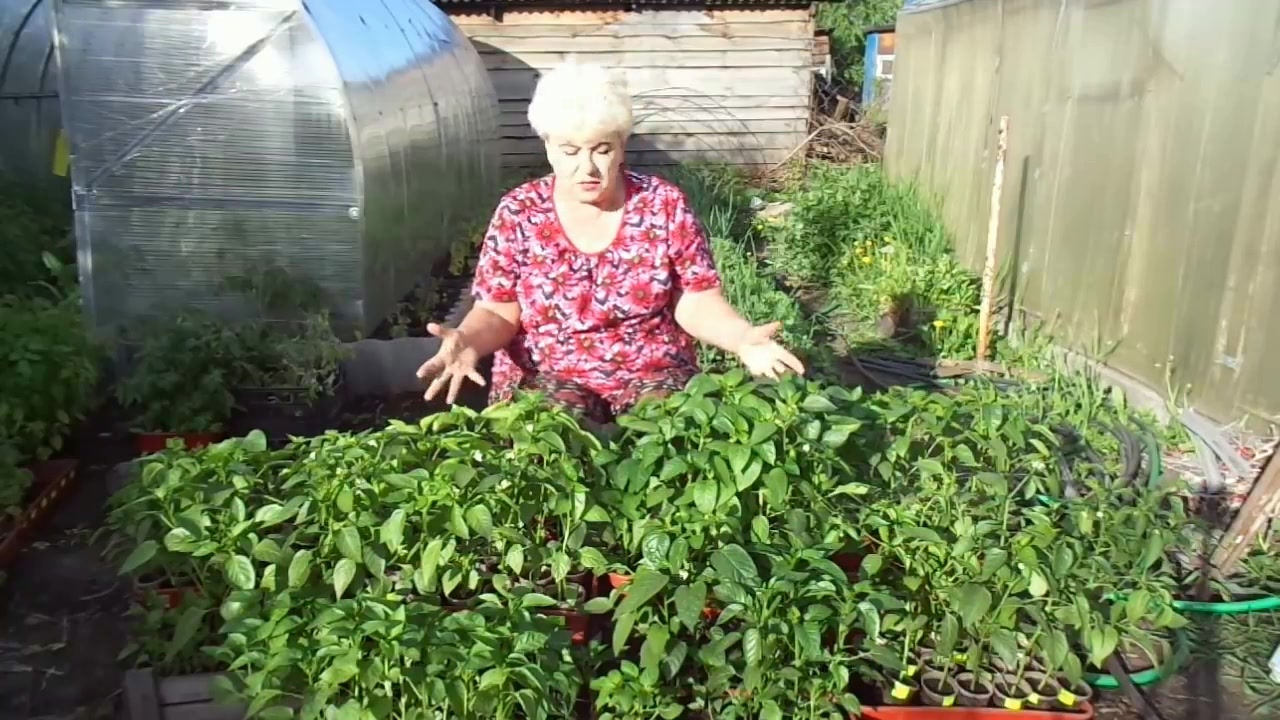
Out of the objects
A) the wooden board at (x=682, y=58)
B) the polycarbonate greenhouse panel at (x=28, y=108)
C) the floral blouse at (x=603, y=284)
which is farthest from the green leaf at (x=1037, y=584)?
the wooden board at (x=682, y=58)

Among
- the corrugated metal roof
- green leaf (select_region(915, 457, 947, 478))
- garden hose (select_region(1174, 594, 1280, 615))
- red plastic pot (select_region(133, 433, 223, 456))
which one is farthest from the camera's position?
the corrugated metal roof

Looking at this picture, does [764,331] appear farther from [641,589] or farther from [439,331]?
[641,589]

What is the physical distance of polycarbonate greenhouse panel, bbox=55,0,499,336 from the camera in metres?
4.14

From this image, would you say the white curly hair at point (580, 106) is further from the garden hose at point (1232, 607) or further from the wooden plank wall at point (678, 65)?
the wooden plank wall at point (678, 65)

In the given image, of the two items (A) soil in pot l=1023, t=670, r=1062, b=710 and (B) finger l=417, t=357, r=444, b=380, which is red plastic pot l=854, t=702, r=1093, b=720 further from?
(B) finger l=417, t=357, r=444, b=380

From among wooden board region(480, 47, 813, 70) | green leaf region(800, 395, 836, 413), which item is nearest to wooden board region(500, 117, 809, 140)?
wooden board region(480, 47, 813, 70)

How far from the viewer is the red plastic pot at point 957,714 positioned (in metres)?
1.93

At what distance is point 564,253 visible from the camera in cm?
287

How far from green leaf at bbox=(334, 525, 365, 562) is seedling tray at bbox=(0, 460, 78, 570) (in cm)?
159

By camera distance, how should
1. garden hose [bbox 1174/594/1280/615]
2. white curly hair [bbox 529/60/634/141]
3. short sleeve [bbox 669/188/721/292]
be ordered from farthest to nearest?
short sleeve [bbox 669/188/721/292] → garden hose [bbox 1174/594/1280/615] → white curly hair [bbox 529/60/634/141]

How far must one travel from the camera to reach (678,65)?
10445 millimetres

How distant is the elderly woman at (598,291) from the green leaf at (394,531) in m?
0.86

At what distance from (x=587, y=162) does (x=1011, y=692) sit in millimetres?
1543

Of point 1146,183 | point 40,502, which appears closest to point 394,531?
point 40,502
